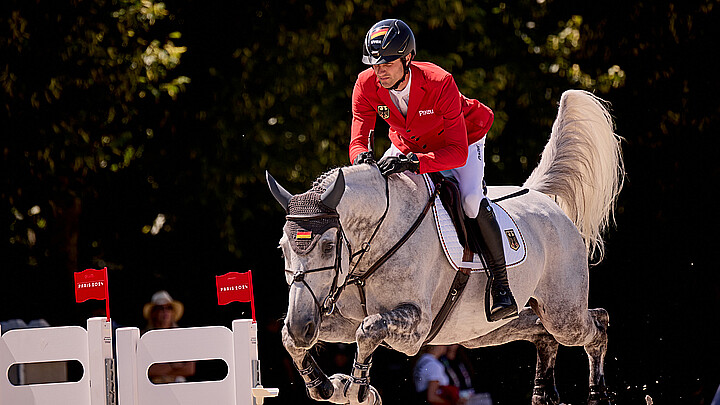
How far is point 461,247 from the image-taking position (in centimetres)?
472

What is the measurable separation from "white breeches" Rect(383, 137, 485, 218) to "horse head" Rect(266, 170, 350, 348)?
0.70 meters

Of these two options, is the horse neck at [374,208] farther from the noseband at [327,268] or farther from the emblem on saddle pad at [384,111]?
the emblem on saddle pad at [384,111]

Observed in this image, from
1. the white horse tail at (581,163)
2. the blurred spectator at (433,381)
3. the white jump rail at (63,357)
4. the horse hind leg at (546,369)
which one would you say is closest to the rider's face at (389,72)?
the white horse tail at (581,163)

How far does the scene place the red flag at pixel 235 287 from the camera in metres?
4.88

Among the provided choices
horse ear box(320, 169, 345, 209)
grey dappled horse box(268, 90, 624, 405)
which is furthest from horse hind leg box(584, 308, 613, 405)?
horse ear box(320, 169, 345, 209)

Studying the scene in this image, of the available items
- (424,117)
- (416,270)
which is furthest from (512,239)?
(424,117)

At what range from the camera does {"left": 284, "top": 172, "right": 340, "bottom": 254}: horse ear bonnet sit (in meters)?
4.05

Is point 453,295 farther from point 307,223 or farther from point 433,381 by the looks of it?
point 433,381

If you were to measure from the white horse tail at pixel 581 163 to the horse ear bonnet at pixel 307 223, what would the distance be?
2.26 meters

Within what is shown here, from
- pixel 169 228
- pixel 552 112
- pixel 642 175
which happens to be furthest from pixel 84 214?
pixel 642 175

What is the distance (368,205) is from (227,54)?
A: 194 inches

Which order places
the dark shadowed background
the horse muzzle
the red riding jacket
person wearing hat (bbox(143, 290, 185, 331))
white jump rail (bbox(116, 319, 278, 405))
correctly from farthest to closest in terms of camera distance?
the dark shadowed background < person wearing hat (bbox(143, 290, 185, 331)) < white jump rail (bbox(116, 319, 278, 405)) < the red riding jacket < the horse muzzle

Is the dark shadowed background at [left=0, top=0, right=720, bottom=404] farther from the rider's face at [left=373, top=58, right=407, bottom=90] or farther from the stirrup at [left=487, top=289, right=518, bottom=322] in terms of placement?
the rider's face at [left=373, top=58, right=407, bottom=90]

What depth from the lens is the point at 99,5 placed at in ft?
27.3
